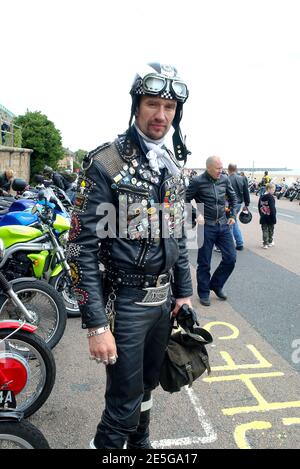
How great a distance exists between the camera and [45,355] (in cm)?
254

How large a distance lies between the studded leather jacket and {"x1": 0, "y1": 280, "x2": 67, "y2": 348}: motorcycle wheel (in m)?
1.65

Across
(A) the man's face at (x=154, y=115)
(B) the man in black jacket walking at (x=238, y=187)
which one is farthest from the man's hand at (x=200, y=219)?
(B) the man in black jacket walking at (x=238, y=187)

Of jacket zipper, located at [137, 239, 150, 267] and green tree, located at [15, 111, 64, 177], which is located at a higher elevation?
green tree, located at [15, 111, 64, 177]

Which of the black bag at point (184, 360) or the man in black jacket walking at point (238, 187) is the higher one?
the man in black jacket walking at point (238, 187)

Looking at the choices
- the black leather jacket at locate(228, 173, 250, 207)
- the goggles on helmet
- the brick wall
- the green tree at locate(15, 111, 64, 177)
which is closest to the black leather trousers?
the goggles on helmet

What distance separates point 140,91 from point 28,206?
3148mm

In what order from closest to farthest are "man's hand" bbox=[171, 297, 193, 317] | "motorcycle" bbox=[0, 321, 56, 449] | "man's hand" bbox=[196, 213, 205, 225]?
"motorcycle" bbox=[0, 321, 56, 449] < "man's hand" bbox=[171, 297, 193, 317] < "man's hand" bbox=[196, 213, 205, 225]

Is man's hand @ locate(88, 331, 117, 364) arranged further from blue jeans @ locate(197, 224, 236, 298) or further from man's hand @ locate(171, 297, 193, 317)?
blue jeans @ locate(197, 224, 236, 298)

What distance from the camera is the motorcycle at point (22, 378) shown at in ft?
5.80

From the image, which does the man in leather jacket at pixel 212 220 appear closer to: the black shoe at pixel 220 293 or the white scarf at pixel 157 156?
the black shoe at pixel 220 293

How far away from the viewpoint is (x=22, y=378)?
2344mm

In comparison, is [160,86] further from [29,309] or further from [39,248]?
[39,248]

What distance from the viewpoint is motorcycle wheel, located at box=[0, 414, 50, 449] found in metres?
1.74

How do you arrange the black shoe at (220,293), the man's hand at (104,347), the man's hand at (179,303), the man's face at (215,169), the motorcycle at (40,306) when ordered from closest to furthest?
the man's hand at (104,347) < the man's hand at (179,303) < the motorcycle at (40,306) < the man's face at (215,169) < the black shoe at (220,293)
